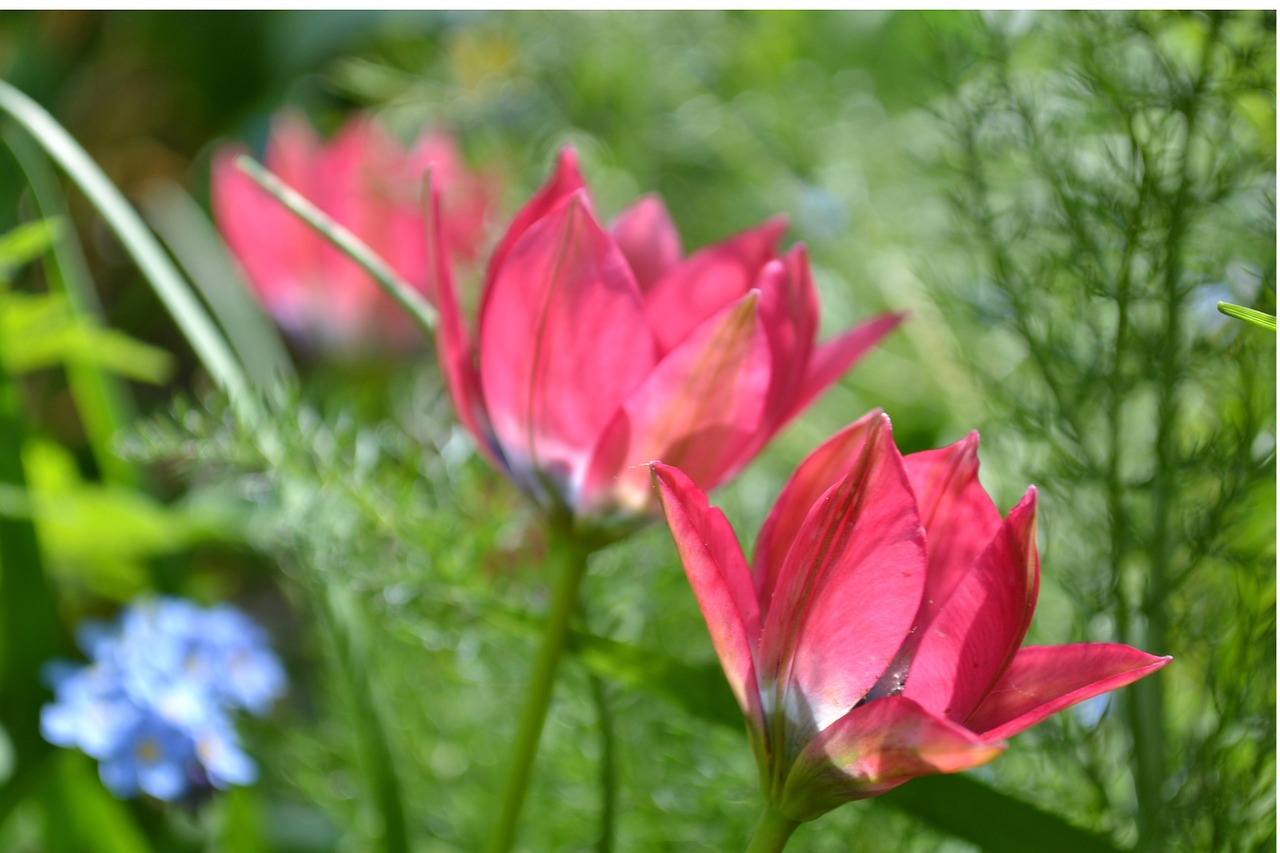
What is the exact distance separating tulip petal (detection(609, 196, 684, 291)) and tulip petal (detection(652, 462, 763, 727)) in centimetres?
12

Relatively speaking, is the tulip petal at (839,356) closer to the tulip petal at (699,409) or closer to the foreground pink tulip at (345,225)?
the tulip petal at (699,409)

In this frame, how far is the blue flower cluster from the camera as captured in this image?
372 millimetres

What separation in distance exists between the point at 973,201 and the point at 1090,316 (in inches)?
2.2

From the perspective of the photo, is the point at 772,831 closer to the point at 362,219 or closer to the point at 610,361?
the point at 610,361

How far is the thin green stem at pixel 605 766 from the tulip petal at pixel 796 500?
77mm

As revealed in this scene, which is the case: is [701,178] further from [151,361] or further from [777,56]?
[151,361]

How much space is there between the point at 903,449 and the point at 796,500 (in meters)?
0.10

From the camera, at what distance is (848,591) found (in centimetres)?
17

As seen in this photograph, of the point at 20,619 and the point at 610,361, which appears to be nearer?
the point at 610,361

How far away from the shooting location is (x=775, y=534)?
20cm

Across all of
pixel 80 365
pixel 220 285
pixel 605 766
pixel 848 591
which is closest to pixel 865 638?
pixel 848 591

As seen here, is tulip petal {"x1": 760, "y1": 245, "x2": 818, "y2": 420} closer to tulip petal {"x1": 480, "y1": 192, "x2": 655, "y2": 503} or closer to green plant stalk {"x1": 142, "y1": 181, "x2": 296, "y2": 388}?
tulip petal {"x1": 480, "y1": 192, "x2": 655, "y2": 503}

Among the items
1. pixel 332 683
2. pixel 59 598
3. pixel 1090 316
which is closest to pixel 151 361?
pixel 59 598

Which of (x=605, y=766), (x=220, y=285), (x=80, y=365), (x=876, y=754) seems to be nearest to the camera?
(x=876, y=754)
